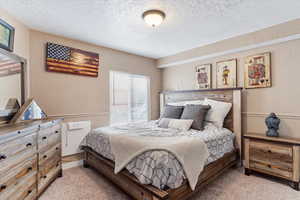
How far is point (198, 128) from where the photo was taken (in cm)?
262

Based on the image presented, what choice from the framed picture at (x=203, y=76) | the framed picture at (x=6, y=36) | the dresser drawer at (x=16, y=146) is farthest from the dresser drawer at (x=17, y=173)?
the framed picture at (x=203, y=76)

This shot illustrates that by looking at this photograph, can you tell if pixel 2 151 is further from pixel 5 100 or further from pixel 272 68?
pixel 272 68

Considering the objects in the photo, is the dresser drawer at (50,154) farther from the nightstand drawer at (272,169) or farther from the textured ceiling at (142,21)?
the nightstand drawer at (272,169)

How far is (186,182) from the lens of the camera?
5.52 feet

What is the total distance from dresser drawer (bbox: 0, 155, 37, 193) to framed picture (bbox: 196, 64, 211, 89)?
133 inches

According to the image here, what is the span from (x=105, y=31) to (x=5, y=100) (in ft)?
5.91

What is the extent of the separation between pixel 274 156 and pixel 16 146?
10.9 ft

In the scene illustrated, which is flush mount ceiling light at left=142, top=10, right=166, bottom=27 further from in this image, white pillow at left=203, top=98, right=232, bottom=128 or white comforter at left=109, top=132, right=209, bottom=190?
white pillow at left=203, top=98, right=232, bottom=128

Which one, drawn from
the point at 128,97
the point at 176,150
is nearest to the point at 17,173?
the point at 176,150

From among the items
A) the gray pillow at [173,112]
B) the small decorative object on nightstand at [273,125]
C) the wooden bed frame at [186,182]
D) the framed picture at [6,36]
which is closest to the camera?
the wooden bed frame at [186,182]

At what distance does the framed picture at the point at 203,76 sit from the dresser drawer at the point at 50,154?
10.4 feet

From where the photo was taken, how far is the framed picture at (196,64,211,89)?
351 cm

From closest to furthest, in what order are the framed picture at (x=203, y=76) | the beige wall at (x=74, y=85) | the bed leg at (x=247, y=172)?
1. the bed leg at (x=247, y=172)
2. the beige wall at (x=74, y=85)
3. the framed picture at (x=203, y=76)

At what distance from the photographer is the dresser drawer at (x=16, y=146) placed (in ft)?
4.40
